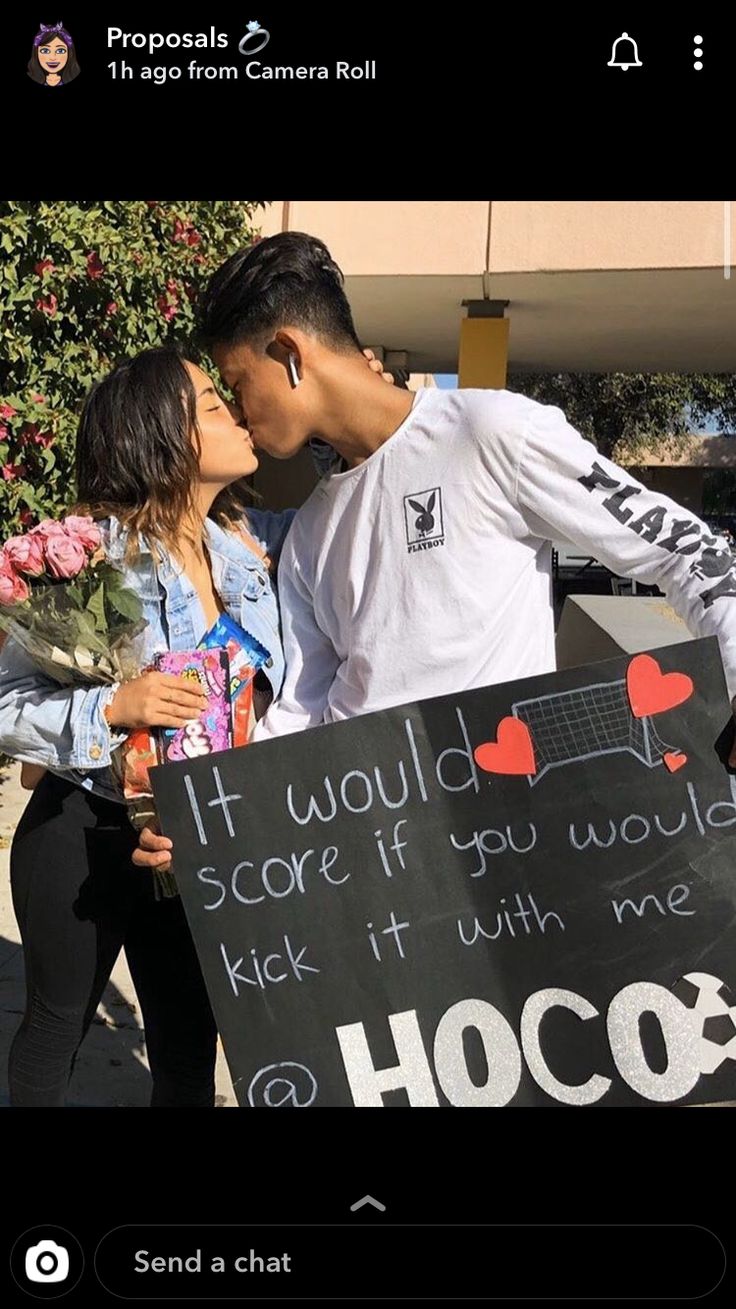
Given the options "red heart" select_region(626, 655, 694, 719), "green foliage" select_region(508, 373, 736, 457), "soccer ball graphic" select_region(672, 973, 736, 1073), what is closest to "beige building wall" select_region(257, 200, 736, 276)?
"red heart" select_region(626, 655, 694, 719)

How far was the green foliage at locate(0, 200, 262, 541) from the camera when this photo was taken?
4.46 meters

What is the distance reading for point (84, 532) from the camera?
6.59 ft

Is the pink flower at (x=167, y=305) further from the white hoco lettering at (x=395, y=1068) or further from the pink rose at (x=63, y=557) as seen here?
the white hoco lettering at (x=395, y=1068)

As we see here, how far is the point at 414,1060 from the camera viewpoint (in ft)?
5.25
